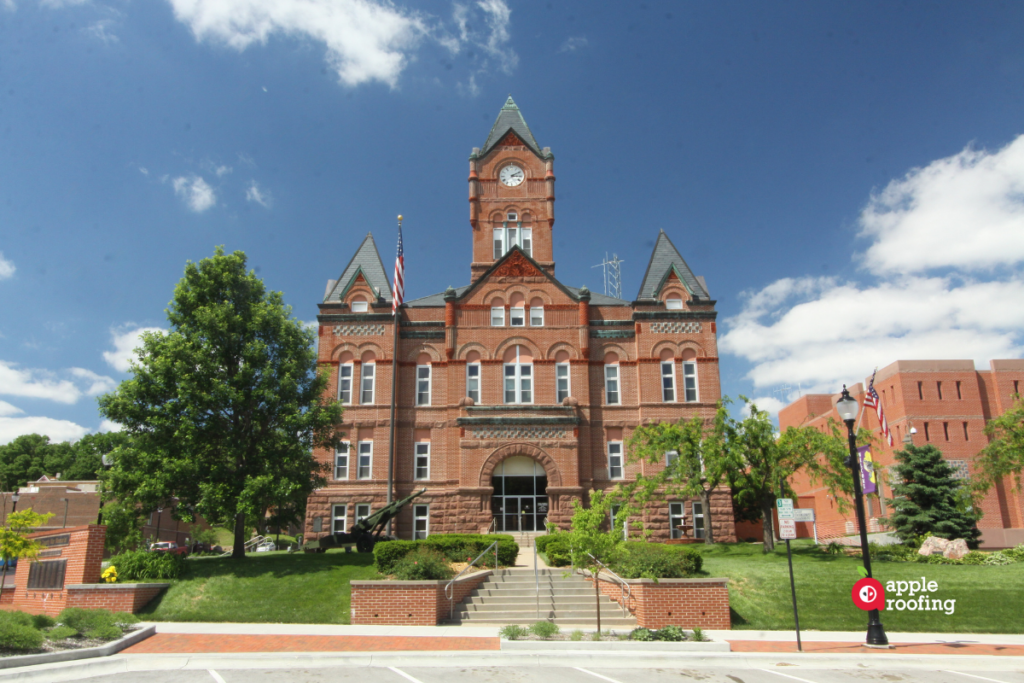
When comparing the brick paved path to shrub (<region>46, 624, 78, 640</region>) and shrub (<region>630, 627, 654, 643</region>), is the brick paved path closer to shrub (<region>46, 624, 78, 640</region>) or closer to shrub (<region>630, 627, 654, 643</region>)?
shrub (<region>46, 624, 78, 640</region>)

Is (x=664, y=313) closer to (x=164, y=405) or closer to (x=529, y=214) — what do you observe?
(x=529, y=214)

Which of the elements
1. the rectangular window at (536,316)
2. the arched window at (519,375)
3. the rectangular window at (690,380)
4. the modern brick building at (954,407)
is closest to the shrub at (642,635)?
the arched window at (519,375)

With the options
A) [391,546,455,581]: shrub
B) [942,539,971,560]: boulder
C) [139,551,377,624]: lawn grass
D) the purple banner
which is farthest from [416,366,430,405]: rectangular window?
[942,539,971,560]: boulder

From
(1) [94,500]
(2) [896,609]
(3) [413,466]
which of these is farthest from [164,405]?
(1) [94,500]

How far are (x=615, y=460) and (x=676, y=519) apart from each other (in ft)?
13.7

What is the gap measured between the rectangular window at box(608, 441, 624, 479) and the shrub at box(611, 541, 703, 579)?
15113 millimetres

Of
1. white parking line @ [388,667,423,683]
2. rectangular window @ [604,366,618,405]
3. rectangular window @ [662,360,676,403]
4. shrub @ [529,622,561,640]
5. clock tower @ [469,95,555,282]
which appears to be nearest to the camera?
white parking line @ [388,667,423,683]

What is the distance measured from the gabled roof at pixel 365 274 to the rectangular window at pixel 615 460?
47.6 feet

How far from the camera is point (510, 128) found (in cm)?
4244

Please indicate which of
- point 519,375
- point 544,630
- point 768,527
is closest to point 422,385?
point 519,375

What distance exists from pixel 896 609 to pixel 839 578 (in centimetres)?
221

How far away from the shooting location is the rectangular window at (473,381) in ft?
120

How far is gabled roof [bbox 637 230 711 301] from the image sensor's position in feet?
124

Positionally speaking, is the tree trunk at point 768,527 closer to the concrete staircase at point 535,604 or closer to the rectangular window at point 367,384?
the concrete staircase at point 535,604
